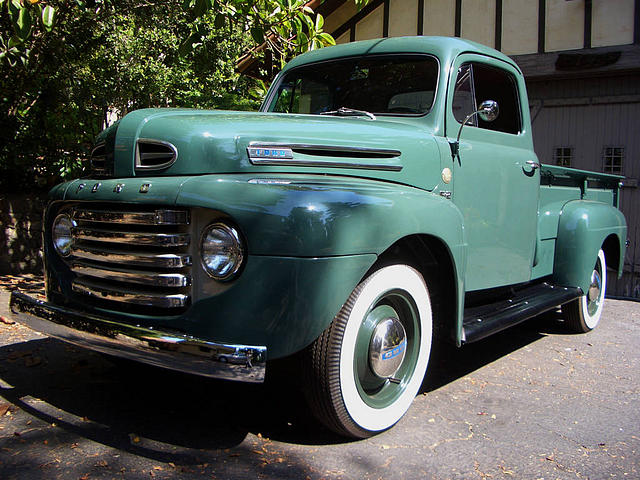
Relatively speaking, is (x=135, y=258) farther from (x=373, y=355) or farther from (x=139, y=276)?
(x=373, y=355)

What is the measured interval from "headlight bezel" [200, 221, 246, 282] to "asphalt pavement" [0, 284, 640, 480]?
0.58m

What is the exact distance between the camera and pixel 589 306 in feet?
17.1

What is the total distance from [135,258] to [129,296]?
17cm

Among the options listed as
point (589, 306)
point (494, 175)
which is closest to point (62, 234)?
point (494, 175)

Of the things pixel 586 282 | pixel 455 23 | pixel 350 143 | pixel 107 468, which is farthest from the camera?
pixel 455 23

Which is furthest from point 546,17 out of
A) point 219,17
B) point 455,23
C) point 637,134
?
point 219,17

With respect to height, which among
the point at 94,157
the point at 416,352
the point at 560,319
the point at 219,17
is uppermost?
the point at 219,17

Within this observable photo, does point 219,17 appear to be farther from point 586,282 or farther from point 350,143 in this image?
point 586,282

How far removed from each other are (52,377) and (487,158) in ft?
9.15

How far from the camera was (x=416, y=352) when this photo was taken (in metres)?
2.91

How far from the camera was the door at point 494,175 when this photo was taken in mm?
3443

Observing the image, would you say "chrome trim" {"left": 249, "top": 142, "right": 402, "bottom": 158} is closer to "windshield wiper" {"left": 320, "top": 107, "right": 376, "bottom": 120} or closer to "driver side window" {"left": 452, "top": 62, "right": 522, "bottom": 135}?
"windshield wiper" {"left": 320, "top": 107, "right": 376, "bottom": 120}

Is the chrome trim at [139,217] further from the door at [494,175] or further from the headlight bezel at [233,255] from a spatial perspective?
the door at [494,175]

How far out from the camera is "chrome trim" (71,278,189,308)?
2383 mm
